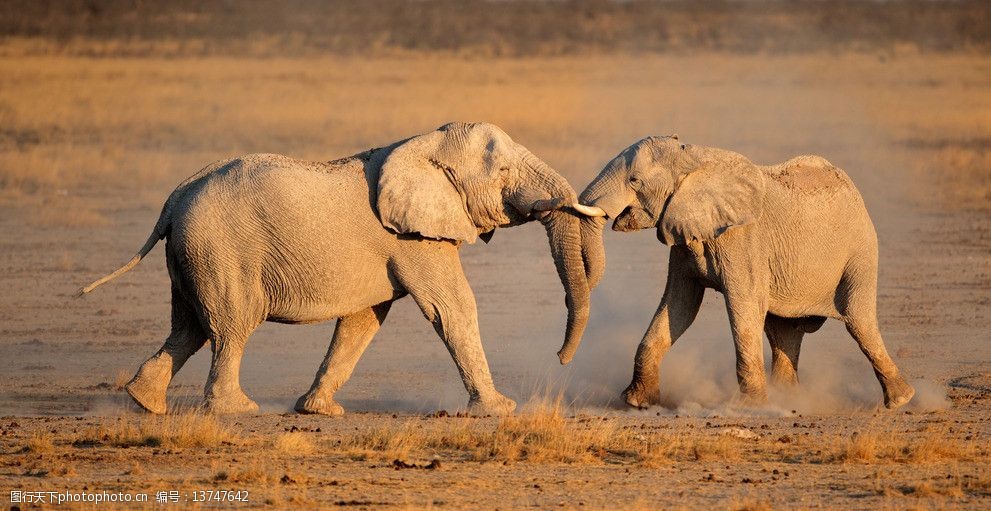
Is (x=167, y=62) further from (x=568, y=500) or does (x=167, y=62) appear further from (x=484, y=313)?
(x=568, y=500)

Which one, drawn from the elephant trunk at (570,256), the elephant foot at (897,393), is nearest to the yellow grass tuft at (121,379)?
the elephant trunk at (570,256)

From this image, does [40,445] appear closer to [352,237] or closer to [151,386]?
[151,386]

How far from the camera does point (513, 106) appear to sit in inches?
1714

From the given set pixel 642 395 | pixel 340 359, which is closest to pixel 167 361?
pixel 340 359

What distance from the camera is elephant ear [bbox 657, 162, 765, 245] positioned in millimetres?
14211

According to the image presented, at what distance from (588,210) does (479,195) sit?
0.80m

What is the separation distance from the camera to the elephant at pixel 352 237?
13961 millimetres

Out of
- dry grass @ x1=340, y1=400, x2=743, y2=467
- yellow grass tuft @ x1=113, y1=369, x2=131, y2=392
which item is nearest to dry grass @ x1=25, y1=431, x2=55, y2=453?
dry grass @ x1=340, y1=400, x2=743, y2=467

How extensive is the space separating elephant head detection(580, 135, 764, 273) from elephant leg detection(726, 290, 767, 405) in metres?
0.53

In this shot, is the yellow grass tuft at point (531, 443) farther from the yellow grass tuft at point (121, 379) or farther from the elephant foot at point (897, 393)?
the yellow grass tuft at point (121, 379)

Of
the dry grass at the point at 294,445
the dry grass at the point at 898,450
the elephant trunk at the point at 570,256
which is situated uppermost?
the elephant trunk at the point at 570,256

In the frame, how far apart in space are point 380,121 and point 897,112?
11723 millimetres

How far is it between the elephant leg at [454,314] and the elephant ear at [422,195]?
10.3 inches

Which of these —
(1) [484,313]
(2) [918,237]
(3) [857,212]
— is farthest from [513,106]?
(3) [857,212]
